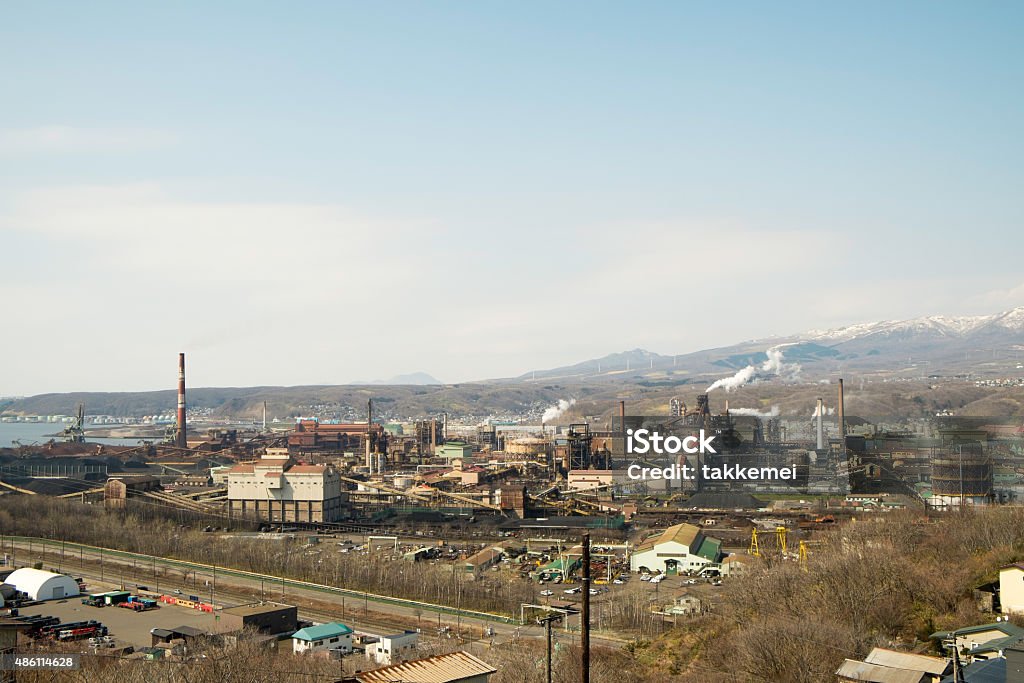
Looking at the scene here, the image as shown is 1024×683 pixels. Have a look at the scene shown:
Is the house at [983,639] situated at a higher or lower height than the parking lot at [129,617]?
higher

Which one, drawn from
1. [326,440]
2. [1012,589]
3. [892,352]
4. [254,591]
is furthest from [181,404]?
[892,352]

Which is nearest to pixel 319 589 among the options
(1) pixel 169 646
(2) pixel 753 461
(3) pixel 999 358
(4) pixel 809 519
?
(1) pixel 169 646

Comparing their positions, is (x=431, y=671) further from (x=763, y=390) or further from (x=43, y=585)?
(x=763, y=390)

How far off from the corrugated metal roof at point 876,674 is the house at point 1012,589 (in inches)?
140

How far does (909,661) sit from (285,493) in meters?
23.5

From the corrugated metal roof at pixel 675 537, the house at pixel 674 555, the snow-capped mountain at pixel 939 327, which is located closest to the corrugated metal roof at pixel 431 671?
the house at pixel 674 555

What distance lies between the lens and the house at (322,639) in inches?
561

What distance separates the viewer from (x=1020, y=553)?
47.7 feet

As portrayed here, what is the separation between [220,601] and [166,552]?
5938mm

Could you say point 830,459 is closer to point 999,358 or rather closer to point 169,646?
point 169,646

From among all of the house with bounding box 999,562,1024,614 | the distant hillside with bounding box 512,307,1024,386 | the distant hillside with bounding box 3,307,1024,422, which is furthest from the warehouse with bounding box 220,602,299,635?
the distant hillside with bounding box 512,307,1024,386

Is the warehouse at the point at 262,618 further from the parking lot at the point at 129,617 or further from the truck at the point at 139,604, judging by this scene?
the truck at the point at 139,604

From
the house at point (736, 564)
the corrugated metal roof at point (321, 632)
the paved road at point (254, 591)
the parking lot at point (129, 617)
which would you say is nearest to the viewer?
the corrugated metal roof at point (321, 632)

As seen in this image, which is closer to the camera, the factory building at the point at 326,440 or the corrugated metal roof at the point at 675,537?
the corrugated metal roof at the point at 675,537
